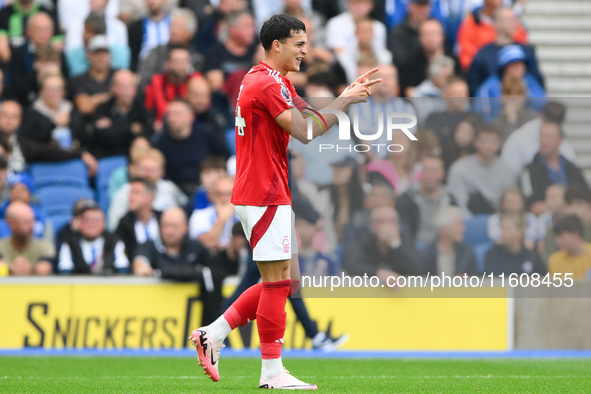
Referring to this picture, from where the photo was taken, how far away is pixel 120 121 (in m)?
11.9

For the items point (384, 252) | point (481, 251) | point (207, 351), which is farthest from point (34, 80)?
point (207, 351)

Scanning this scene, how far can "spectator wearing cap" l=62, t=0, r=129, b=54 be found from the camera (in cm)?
1276

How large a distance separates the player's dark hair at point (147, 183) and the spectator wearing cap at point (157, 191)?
2.2 inches

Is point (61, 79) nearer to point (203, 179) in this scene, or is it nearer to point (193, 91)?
point (193, 91)

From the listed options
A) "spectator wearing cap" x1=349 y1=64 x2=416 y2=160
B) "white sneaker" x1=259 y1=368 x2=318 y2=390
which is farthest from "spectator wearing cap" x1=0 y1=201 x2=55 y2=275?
"white sneaker" x1=259 y1=368 x2=318 y2=390

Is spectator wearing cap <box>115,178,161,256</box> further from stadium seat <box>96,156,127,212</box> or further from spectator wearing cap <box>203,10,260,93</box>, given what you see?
spectator wearing cap <box>203,10,260,93</box>

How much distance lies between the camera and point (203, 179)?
11.1 metres

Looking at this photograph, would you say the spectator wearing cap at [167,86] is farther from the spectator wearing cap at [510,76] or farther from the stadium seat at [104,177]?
the spectator wearing cap at [510,76]

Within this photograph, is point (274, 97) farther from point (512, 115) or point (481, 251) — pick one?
point (512, 115)

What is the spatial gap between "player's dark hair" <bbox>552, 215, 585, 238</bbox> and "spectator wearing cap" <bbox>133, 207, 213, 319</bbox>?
136 inches

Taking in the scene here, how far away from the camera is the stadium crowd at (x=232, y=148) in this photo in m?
10.0

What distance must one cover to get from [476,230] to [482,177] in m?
0.57

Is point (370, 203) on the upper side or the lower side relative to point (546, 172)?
lower

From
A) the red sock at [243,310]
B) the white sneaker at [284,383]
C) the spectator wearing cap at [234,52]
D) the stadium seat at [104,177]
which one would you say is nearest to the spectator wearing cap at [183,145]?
the stadium seat at [104,177]
